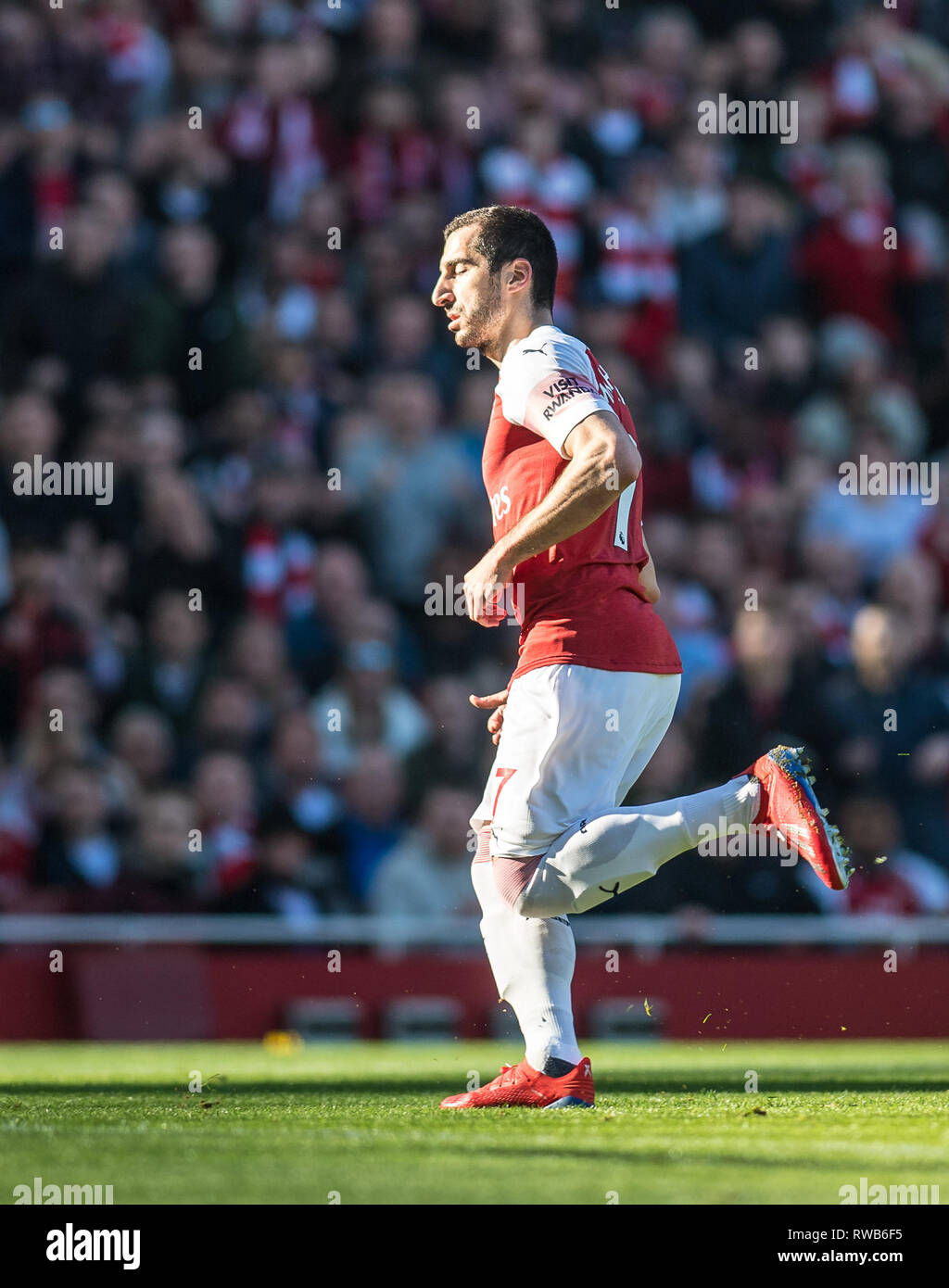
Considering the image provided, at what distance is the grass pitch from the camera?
397 centimetres

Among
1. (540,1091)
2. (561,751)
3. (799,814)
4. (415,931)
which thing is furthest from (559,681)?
(415,931)

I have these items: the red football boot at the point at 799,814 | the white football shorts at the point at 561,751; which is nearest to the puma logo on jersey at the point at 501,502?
the white football shorts at the point at 561,751

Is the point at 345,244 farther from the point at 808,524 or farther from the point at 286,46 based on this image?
the point at 808,524

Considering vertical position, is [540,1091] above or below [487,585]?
below

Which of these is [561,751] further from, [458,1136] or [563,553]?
[458,1136]

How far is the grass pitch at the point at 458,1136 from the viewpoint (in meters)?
3.97

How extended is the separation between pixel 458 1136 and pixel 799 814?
116cm

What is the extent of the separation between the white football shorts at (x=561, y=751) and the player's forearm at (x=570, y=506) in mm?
374

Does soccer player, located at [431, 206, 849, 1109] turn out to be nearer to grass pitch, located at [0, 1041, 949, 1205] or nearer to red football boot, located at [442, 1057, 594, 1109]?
red football boot, located at [442, 1057, 594, 1109]

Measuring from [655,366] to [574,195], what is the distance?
1.20 meters

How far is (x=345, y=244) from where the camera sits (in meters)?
13.1

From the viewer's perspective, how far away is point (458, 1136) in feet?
15.9

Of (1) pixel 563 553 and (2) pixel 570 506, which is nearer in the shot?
(2) pixel 570 506
